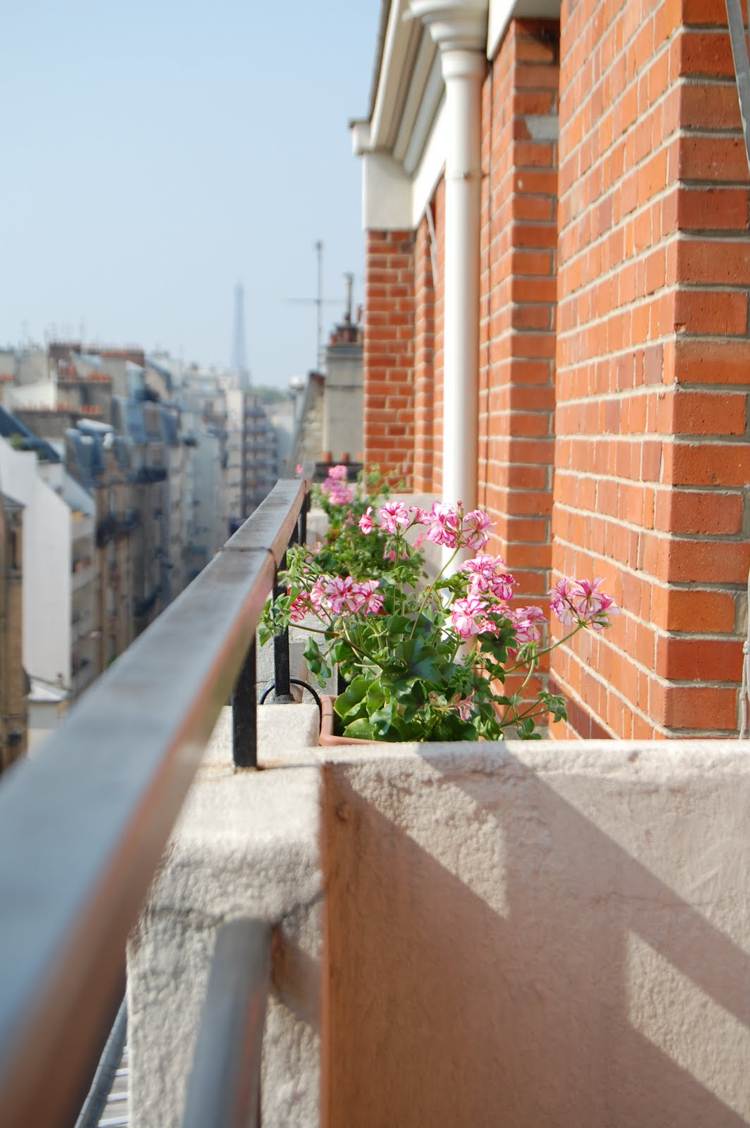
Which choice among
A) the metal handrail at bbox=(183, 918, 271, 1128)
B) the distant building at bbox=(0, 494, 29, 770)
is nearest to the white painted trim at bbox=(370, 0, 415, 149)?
the metal handrail at bbox=(183, 918, 271, 1128)

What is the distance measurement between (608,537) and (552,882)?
3.59ft

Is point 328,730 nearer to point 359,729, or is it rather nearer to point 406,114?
point 359,729

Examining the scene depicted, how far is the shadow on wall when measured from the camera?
5.17 feet

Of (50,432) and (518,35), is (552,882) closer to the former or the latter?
(518,35)

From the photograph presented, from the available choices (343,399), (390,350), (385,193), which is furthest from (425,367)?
(343,399)

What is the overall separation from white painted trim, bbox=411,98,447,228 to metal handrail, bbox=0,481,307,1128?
5.21 meters

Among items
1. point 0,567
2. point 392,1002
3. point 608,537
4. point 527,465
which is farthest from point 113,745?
point 0,567

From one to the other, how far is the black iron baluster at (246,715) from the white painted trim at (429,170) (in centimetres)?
450

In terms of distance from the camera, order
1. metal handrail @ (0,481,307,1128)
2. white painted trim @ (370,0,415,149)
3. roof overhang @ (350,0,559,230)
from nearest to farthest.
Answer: metal handrail @ (0,481,307,1128)
roof overhang @ (350,0,559,230)
white painted trim @ (370,0,415,149)

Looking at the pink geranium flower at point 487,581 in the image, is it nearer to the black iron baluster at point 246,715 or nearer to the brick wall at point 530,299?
the black iron baluster at point 246,715

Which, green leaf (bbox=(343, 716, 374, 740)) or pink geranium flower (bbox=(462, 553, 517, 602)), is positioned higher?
pink geranium flower (bbox=(462, 553, 517, 602))

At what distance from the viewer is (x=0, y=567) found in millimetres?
32781

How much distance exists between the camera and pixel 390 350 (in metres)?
8.31

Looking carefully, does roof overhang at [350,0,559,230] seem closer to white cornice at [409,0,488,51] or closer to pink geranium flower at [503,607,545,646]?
white cornice at [409,0,488,51]
